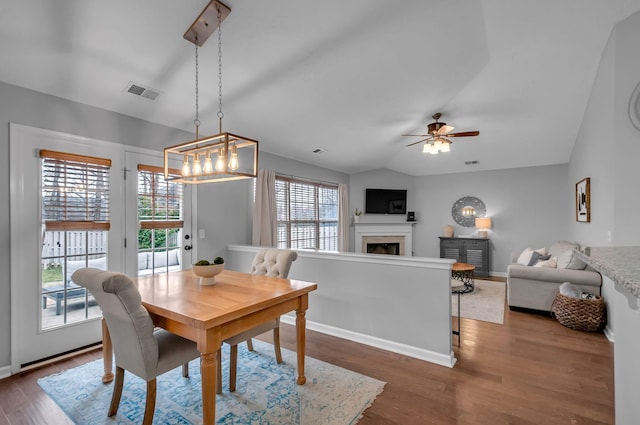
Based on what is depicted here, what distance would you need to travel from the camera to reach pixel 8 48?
222cm

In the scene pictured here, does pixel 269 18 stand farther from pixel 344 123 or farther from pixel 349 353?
pixel 349 353

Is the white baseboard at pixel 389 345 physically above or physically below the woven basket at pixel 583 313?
below

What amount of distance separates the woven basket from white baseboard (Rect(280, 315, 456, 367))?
71.3 inches

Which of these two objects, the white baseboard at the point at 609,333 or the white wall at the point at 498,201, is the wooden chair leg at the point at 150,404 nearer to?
the white baseboard at the point at 609,333

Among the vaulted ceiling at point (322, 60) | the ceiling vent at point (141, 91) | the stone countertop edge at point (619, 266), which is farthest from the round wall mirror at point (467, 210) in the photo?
the ceiling vent at point (141, 91)

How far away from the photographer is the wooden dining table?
166cm

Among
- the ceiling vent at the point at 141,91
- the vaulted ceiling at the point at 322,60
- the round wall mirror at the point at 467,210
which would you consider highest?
the vaulted ceiling at the point at 322,60

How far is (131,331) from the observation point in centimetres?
172

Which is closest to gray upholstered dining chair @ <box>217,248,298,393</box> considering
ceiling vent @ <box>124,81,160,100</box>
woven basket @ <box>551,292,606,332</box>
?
ceiling vent @ <box>124,81,160,100</box>

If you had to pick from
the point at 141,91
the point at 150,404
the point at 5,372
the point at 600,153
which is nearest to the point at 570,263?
the point at 600,153

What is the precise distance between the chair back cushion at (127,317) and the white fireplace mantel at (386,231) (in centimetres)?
577

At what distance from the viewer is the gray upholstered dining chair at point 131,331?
5.37 feet

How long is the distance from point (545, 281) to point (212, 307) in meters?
4.19

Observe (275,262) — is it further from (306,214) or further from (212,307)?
(306,214)
